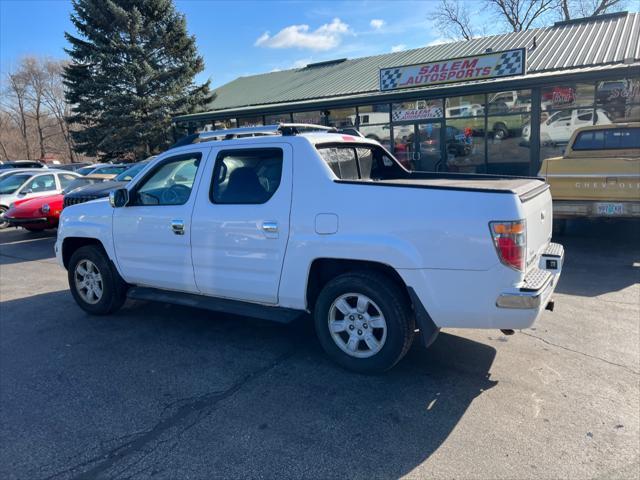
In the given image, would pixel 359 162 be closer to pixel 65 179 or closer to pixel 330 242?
pixel 330 242

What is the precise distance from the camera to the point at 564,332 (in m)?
4.71

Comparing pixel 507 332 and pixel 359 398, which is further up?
pixel 507 332

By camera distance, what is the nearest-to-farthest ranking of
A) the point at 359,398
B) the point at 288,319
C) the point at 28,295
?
1. the point at 359,398
2. the point at 288,319
3. the point at 28,295

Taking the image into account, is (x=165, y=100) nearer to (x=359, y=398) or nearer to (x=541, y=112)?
(x=541, y=112)

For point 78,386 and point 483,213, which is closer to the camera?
point 483,213

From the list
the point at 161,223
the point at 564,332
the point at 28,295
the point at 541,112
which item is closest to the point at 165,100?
the point at 541,112

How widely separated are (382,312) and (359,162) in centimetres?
192

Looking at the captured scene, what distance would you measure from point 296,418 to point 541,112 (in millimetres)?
13934

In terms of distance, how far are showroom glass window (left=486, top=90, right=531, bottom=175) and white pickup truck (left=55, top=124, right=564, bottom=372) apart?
35.7 ft

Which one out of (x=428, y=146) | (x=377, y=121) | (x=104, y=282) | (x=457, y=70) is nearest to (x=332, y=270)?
(x=104, y=282)

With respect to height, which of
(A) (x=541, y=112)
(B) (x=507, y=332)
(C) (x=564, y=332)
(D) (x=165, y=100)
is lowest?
(C) (x=564, y=332)

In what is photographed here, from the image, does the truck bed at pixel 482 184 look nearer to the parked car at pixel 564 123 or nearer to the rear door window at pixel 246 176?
the rear door window at pixel 246 176

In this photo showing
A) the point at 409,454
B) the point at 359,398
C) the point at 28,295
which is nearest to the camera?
the point at 409,454

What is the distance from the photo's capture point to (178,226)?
4609 millimetres
